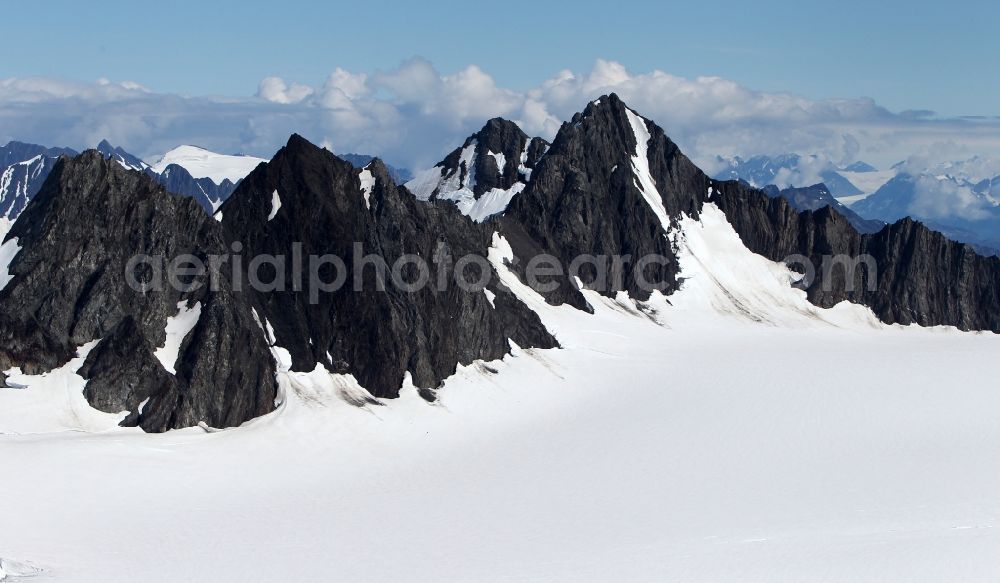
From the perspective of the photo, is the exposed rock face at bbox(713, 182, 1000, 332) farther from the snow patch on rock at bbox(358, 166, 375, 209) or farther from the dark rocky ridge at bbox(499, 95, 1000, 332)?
the snow patch on rock at bbox(358, 166, 375, 209)

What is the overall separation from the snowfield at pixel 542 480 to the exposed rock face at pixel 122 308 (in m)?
2.35

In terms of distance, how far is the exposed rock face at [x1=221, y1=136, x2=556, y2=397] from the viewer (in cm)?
9675

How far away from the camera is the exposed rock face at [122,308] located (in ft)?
264

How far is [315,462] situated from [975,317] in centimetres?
12451

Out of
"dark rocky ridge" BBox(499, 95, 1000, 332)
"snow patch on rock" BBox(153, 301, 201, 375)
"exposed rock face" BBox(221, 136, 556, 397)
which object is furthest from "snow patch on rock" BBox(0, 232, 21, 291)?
"dark rocky ridge" BBox(499, 95, 1000, 332)

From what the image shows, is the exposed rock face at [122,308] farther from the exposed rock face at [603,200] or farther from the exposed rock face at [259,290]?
the exposed rock face at [603,200]

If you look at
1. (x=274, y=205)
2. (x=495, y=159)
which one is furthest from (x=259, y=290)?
(x=495, y=159)

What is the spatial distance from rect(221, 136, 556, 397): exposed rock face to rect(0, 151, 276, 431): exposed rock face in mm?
6451

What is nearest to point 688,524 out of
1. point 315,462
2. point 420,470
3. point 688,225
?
point 420,470

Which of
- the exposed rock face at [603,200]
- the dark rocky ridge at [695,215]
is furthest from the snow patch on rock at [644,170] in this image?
the dark rocky ridge at [695,215]

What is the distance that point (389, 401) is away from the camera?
95.3 metres

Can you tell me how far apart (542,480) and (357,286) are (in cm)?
2982

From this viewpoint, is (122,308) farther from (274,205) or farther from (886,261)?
(886,261)

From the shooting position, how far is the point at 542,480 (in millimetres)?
77938
